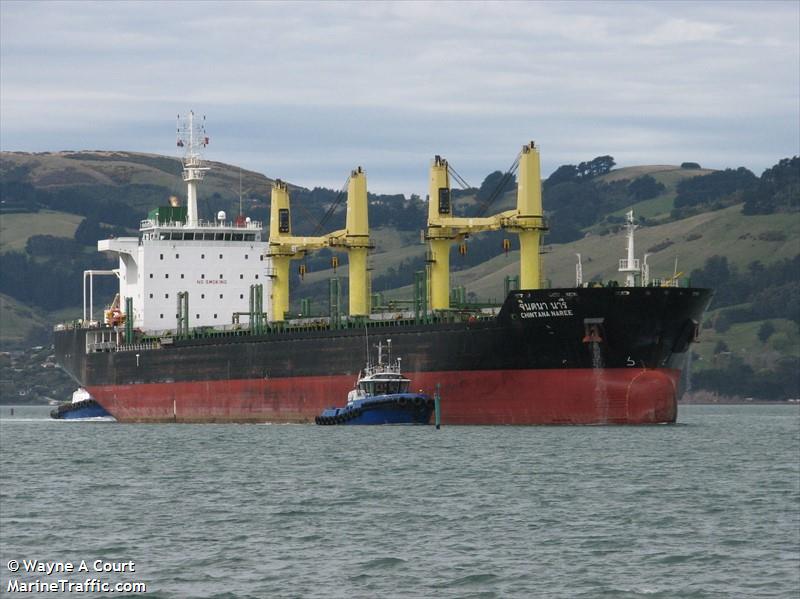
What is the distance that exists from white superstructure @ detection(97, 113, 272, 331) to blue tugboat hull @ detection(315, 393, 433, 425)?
19.4 meters

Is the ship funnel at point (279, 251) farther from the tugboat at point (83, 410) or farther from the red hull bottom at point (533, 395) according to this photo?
the tugboat at point (83, 410)

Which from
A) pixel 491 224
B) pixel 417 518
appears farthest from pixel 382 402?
pixel 417 518

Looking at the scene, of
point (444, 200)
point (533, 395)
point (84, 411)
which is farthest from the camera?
point (84, 411)

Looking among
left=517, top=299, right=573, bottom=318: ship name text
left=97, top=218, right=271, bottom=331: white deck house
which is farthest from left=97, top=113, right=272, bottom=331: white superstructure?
left=517, top=299, right=573, bottom=318: ship name text

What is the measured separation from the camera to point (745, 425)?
74.4m

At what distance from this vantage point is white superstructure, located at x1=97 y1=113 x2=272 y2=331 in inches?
2933

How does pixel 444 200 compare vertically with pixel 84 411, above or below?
above

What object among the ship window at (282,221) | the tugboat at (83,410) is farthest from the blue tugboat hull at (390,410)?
the tugboat at (83,410)

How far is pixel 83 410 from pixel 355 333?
1013 inches

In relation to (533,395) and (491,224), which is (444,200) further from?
(533,395)

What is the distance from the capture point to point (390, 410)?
55844 mm

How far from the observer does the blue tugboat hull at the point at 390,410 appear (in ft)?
182

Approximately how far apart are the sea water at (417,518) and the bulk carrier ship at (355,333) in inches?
137

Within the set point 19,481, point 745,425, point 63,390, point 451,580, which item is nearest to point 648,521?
point 451,580
